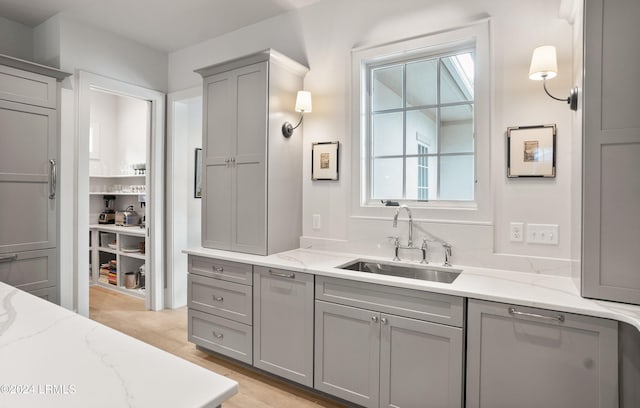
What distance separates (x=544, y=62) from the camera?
6.34 feet

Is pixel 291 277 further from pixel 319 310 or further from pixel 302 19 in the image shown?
pixel 302 19

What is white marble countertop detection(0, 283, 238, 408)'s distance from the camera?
729mm

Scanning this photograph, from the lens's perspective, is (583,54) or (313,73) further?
(313,73)

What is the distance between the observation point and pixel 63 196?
3141mm

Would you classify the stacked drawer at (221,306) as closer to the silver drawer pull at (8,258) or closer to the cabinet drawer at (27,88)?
the silver drawer pull at (8,258)

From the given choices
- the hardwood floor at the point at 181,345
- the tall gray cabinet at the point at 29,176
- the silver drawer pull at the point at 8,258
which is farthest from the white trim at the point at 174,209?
the silver drawer pull at the point at 8,258

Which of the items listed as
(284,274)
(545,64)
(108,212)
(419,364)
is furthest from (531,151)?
(108,212)

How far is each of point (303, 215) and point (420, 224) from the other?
100 centimetres

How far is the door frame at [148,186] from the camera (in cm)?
325

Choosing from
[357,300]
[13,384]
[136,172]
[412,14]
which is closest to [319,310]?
[357,300]

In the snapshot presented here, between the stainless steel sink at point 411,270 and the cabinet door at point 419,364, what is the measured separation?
1.68 ft

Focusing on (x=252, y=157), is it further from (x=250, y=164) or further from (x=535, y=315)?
(x=535, y=315)

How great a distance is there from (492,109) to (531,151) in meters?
0.35

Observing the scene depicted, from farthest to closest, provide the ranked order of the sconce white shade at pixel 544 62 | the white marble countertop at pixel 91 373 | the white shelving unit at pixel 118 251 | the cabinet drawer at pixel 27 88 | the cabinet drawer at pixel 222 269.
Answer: the white shelving unit at pixel 118 251
the cabinet drawer at pixel 27 88
the cabinet drawer at pixel 222 269
the sconce white shade at pixel 544 62
the white marble countertop at pixel 91 373
